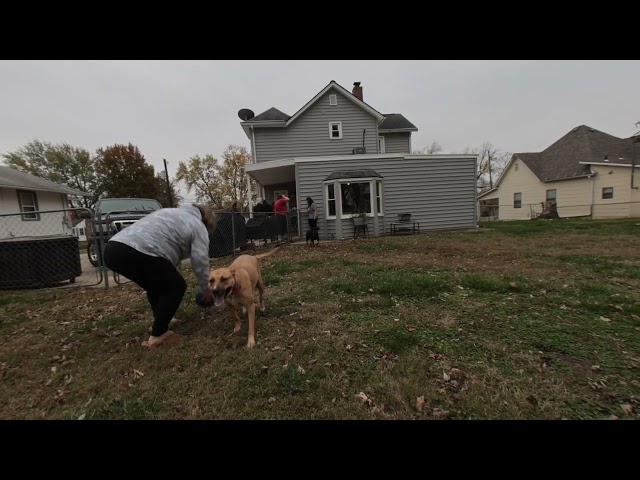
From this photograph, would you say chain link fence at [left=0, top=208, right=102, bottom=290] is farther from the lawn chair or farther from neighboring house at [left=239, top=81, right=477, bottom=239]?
the lawn chair

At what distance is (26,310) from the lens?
15.6ft

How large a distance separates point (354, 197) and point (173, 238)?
432 inches

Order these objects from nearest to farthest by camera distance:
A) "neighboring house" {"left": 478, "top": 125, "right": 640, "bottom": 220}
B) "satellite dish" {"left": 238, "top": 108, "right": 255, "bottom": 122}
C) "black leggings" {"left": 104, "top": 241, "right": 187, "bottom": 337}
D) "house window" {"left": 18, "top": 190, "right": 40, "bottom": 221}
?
"black leggings" {"left": 104, "top": 241, "right": 187, "bottom": 337}, "house window" {"left": 18, "top": 190, "right": 40, "bottom": 221}, "satellite dish" {"left": 238, "top": 108, "right": 255, "bottom": 122}, "neighboring house" {"left": 478, "top": 125, "right": 640, "bottom": 220}

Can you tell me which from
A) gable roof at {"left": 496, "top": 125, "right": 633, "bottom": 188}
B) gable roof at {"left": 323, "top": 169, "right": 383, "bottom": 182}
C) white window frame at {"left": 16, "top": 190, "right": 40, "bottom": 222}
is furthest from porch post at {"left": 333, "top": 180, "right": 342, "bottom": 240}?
gable roof at {"left": 496, "top": 125, "right": 633, "bottom": 188}

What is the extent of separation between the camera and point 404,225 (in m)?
14.1

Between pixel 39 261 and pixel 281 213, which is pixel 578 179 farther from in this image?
pixel 39 261

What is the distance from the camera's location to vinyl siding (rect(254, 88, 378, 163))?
54.3 ft

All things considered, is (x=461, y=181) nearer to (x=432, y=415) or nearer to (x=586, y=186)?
(x=432, y=415)

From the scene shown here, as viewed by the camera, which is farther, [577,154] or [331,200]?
[577,154]

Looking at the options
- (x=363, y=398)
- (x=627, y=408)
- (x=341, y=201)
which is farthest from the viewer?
(x=341, y=201)

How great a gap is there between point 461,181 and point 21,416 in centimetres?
1614

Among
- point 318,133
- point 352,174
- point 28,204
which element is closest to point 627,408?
point 352,174

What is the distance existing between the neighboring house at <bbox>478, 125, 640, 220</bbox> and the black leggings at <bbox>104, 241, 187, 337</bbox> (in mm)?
28263
